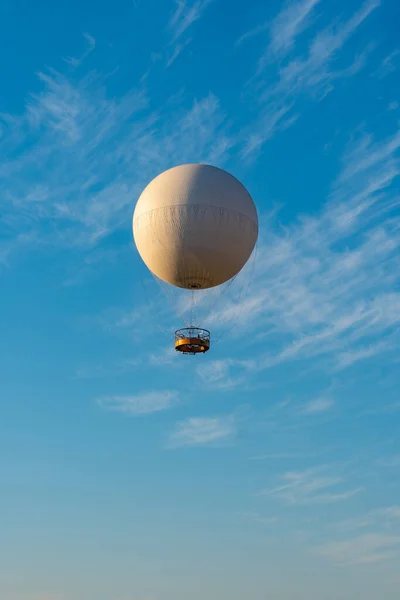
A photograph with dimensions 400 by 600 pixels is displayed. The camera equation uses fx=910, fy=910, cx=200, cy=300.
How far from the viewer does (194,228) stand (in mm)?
A: 68312

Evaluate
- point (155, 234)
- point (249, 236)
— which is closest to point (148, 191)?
point (155, 234)

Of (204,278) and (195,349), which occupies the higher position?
(204,278)

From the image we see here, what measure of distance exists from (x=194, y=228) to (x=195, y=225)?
0.24 metres

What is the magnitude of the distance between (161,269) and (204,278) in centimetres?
347

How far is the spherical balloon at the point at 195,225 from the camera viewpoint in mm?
68562

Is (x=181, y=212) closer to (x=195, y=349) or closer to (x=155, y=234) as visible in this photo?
(x=155, y=234)

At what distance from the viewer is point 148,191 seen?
236ft

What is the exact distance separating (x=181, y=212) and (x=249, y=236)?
20.0 feet

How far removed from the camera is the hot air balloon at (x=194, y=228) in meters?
68.6

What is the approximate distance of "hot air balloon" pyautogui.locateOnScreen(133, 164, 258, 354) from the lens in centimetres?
6862

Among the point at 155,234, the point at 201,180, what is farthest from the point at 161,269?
the point at 201,180

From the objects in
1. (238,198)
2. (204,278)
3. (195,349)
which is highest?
(238,198)

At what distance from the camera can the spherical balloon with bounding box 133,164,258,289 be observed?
6856cm

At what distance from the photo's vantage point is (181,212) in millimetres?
68688
